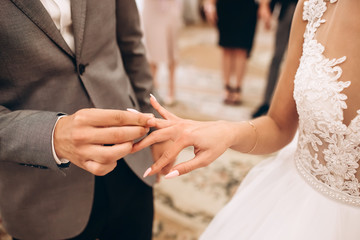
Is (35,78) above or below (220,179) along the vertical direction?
above

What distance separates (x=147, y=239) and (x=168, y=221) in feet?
2.42

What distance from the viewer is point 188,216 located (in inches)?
70.5

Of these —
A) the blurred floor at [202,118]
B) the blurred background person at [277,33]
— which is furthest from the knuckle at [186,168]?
the blurred background person at [277,33]

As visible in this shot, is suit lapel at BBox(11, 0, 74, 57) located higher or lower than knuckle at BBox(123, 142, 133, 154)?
higher

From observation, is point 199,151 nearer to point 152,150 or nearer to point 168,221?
point 152,150

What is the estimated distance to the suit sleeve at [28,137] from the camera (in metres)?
0.62

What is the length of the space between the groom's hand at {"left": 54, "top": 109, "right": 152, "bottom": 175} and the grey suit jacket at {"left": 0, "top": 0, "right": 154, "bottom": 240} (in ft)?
0.20

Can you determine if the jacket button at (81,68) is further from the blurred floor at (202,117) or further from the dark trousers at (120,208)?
the blurred floor at (202,117)

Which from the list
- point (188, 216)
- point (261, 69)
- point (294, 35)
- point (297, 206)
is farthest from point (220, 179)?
point (261, 69)

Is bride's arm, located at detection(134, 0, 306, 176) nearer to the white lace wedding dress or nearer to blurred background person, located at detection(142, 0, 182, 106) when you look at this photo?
the white lace wedding dress

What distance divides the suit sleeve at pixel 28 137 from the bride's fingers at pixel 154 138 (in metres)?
0.19

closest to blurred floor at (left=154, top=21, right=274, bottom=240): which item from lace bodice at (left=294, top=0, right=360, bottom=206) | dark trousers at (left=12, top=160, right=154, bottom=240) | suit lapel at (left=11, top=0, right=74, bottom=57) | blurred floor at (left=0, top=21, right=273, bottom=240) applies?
blurred floor at (left=0, top=21, right=273, bottom=240)

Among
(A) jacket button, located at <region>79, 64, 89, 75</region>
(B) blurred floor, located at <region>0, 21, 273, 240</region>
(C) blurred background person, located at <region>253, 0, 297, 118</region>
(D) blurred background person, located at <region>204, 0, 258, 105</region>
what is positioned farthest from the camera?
(D) blurred background person, located at <region>204, 0, 258, 105</region>

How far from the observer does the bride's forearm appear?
792 mm
